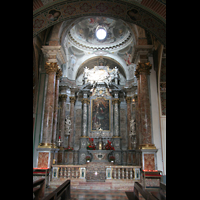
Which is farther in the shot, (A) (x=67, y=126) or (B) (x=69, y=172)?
(A) (x=67, y=126)

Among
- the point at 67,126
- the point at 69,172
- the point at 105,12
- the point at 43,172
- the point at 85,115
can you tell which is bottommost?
the point at 69,172

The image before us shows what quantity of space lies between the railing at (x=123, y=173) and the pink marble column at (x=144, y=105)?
112cm

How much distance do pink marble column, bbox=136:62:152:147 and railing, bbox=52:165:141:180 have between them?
1232 mm

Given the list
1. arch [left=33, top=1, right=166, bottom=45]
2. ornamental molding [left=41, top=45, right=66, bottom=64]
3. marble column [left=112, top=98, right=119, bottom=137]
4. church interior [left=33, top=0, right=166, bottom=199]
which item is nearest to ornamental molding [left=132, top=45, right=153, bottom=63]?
church interior [left=33, top=0, right=166, bottom=199]

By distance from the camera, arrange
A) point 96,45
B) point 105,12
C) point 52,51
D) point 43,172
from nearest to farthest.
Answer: point 105,12, point 43,172, point 52,51, point 96,45

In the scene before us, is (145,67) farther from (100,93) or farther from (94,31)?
(94,31)

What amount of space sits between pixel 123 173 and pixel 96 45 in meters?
11.8

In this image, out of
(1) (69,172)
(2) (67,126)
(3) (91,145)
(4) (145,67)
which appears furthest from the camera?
(3) (91,145)

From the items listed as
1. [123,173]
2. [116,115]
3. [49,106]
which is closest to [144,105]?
[123,173]

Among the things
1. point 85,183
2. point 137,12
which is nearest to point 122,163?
point 85,183

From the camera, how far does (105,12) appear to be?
7012 millimetres
